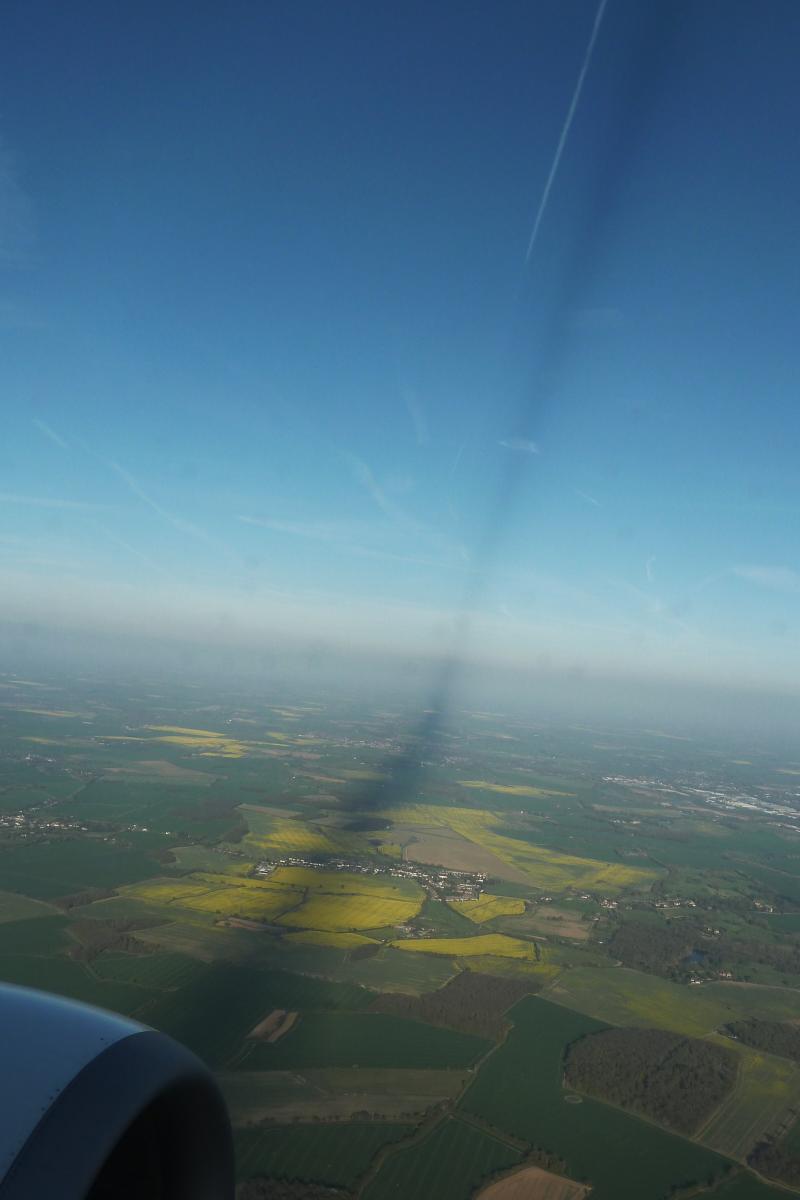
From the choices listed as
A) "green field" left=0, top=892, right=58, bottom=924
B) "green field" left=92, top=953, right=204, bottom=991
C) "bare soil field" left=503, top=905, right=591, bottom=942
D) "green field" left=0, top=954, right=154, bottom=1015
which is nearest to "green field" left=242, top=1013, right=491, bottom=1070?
"green field" left=0, top=954, right=154, bottom=1015

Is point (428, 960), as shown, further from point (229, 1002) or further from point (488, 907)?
point (229, 1002)

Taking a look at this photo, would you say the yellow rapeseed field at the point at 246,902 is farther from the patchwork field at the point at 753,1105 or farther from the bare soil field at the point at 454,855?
the patchwork field at the point at 753,1105

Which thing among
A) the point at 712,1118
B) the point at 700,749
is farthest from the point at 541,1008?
the point at 700,749

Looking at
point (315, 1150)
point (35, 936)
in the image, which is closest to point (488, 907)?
point (35, 936)

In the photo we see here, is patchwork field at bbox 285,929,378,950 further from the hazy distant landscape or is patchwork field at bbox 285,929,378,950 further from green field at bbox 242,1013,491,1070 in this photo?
green field at bbox 242,1013,491,1070

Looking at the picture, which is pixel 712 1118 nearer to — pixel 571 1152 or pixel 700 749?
pixel 571 1152

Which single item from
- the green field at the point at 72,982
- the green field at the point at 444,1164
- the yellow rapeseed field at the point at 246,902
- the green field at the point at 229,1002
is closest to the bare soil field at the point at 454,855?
the yellow rapeseed field at the point at 246,902
